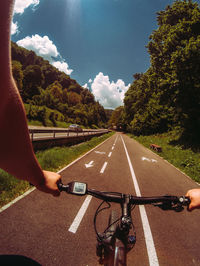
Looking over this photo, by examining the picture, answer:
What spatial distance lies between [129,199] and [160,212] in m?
3.23

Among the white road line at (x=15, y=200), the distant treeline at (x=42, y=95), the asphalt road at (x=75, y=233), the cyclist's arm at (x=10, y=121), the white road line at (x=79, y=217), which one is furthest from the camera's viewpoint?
the distant treeline at (x=42, y=95)

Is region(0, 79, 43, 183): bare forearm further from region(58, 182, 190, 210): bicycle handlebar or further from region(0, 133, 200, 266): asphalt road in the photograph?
region(0, 133, 200, 266): asphalt road

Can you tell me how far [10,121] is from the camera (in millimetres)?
592

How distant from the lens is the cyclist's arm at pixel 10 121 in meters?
0.55

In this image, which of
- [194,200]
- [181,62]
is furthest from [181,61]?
[194,200]

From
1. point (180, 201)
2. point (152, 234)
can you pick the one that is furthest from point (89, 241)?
point (180, 201)

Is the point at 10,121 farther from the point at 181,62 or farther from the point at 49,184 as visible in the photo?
the point at 181,62

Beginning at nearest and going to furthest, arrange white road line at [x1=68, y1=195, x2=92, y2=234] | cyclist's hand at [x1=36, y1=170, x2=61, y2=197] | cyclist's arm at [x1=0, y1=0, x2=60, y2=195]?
cyclist's arm at [x1=0, y1=0, x2=60, y2=195]
cyclist's hand at [x1=36, y1=170, x2=61, y2=197]
white road line at [x1=68, y1=195, x2=92, y2=234]

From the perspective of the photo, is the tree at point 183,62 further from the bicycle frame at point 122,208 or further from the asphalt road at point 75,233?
the bicycle frame at point 122,208

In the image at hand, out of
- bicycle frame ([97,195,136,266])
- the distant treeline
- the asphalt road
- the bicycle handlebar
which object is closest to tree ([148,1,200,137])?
the asphalt road

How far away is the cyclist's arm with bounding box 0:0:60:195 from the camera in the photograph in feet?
1.80

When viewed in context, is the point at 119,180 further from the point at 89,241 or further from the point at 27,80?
the point at 27,80

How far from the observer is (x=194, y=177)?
6.89 m

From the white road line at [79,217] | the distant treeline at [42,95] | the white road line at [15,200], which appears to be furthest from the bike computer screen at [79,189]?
the distant treeline at [42,95]
